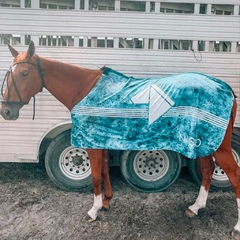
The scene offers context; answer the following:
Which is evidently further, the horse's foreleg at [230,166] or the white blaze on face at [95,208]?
the white blaze on face at [95,208]

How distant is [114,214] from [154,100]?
1.54 m

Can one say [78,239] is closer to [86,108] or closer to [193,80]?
[86,108]

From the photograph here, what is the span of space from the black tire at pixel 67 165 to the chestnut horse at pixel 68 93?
56 centimetres

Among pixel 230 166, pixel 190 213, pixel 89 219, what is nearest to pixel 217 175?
pixel 190 213

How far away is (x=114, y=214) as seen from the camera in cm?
334

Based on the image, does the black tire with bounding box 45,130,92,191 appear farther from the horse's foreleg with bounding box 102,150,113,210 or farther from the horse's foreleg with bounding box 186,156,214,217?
the horse's foreleg with bounding box 186,156,214,217

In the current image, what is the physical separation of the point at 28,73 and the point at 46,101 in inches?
33.9

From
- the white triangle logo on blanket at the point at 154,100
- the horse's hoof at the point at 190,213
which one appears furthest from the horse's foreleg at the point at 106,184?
the horse's hoof at the point at 190,213

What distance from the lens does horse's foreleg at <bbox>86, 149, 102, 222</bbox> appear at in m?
3.10

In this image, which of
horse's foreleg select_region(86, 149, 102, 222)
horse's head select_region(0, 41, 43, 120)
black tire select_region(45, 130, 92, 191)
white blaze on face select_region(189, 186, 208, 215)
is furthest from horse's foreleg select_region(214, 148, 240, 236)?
horse's head select_region(0, 41, 43, 120)

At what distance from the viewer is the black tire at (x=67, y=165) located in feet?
12.5

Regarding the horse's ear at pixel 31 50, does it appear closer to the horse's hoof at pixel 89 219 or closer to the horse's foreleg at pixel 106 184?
the horse's foreleg at pixel 106 184

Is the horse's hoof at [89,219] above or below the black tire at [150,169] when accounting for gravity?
below

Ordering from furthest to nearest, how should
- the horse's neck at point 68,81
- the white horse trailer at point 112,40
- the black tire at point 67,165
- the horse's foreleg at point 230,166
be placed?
the black tire at point 67,165 < the white horse trailer at point 112,40 < the horse's neck at point 68,81 < the horse's foreleg at point 230,166
